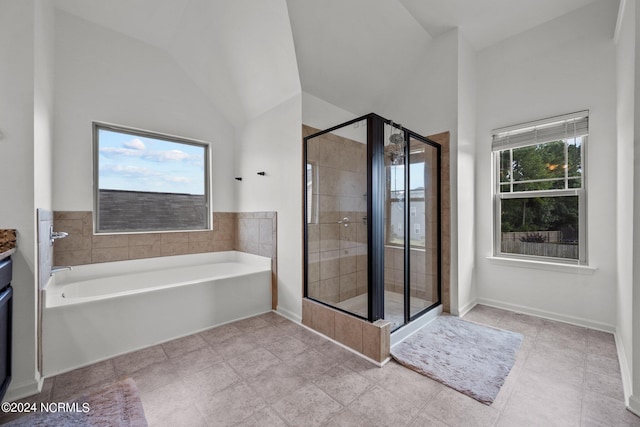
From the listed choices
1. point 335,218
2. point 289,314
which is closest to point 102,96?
point 335,218

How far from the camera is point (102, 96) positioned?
9.25 ft

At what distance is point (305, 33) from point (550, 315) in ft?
12.5

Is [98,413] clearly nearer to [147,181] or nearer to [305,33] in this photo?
[147,181]

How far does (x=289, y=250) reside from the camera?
9.55 feet

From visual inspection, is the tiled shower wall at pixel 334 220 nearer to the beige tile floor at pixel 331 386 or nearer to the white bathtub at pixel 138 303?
the beige tile floor at pixel 331 386

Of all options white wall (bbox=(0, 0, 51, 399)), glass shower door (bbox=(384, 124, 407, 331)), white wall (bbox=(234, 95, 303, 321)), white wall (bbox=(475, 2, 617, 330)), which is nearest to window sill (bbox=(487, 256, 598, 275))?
white wall (bbox=(475, 2, 617, 330))

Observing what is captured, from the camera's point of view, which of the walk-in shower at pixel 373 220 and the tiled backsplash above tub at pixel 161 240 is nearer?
the walk-in shower at pixel 373 220

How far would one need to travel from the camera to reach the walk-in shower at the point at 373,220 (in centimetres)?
223

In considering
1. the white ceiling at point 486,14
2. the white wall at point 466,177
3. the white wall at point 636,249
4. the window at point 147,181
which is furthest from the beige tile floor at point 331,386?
the white ceiling at point 486,14

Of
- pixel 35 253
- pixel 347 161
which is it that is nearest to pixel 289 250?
pixel 347 161

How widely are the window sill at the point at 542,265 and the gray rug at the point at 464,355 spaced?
867 mm

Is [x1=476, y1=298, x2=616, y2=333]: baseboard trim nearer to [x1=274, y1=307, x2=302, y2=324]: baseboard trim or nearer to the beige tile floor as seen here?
the beige tile floor

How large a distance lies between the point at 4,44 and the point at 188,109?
1888mm

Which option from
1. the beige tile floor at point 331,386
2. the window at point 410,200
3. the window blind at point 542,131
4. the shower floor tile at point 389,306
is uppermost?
the window blind at point 542,131
